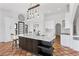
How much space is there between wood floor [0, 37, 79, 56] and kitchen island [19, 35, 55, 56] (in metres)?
0.09

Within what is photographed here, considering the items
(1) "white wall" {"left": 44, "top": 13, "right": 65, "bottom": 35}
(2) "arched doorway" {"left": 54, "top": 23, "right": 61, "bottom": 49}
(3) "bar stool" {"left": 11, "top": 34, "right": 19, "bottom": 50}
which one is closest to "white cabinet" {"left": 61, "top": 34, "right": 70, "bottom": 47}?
(2) "arched doorway" {"left": 54, "top": 23, "right": 61, "bottom": 49}

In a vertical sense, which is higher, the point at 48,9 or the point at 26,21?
the point at 48,9

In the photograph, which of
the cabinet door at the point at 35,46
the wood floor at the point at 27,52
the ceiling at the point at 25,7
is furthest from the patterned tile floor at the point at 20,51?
the ceiling at the point at 25,7

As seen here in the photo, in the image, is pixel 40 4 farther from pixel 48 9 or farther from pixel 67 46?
pixel 67 46

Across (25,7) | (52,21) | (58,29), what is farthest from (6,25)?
(58,29)

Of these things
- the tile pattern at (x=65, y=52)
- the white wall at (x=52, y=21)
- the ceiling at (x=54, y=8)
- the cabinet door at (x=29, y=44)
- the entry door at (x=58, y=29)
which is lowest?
the tile pattern at (x=65, y=52)

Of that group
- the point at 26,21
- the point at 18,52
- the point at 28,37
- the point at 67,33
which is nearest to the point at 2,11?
the point at 26,21

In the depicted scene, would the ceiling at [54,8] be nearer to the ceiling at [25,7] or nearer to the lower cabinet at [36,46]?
the ceiling at [25,7]

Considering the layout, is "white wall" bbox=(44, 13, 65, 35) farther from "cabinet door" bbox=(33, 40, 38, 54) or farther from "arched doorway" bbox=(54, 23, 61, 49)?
"cabinet door" bbox=(33, 40, 38, 54)

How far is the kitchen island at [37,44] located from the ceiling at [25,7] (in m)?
0.51

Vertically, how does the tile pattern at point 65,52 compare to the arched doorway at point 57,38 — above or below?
below

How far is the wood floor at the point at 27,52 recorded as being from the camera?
2164 mm

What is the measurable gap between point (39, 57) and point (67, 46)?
601 mm

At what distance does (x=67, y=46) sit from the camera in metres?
2.16
